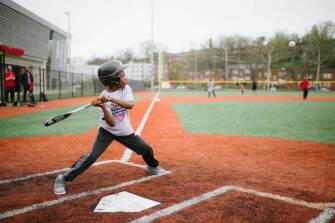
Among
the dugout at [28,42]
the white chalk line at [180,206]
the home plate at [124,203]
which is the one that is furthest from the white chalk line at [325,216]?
the dugout at [28,42]

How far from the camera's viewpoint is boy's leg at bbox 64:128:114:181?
4.11 metres

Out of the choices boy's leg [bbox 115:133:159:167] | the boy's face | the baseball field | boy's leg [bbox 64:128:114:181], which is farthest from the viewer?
boy's leg [bbox 115:133:159:167]

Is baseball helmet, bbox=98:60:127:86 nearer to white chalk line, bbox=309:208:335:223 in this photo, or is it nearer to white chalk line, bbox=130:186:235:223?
white chalk line, bbox=130:186:235:223

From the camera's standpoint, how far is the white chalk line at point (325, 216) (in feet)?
10.3

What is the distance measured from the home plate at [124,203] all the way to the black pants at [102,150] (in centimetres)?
60

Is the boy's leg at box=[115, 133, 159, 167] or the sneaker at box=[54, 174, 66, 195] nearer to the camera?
the sneaker at box=[54, 174, 66, 195]

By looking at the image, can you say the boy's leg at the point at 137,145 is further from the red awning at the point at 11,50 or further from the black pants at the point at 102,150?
the red awning at the point at 11,50

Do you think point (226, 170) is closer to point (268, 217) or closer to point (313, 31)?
point (268, 217)

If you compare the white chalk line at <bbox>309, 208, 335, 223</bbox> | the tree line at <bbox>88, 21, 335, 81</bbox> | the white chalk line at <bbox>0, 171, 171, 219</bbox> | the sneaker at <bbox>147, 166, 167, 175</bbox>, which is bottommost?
the white chalk line at <bbox>309, 208, 335, 223</bbox>

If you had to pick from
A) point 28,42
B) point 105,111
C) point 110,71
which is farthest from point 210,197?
point 28,42

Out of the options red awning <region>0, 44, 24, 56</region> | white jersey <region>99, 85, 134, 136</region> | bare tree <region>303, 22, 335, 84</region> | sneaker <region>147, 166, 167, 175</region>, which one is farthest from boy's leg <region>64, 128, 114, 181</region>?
bare tree <region>303, 22, 335, 84</region>

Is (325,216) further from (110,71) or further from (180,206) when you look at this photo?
(110,71)

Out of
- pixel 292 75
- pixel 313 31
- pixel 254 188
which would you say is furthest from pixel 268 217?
pixel 292 75

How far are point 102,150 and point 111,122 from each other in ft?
1.52
